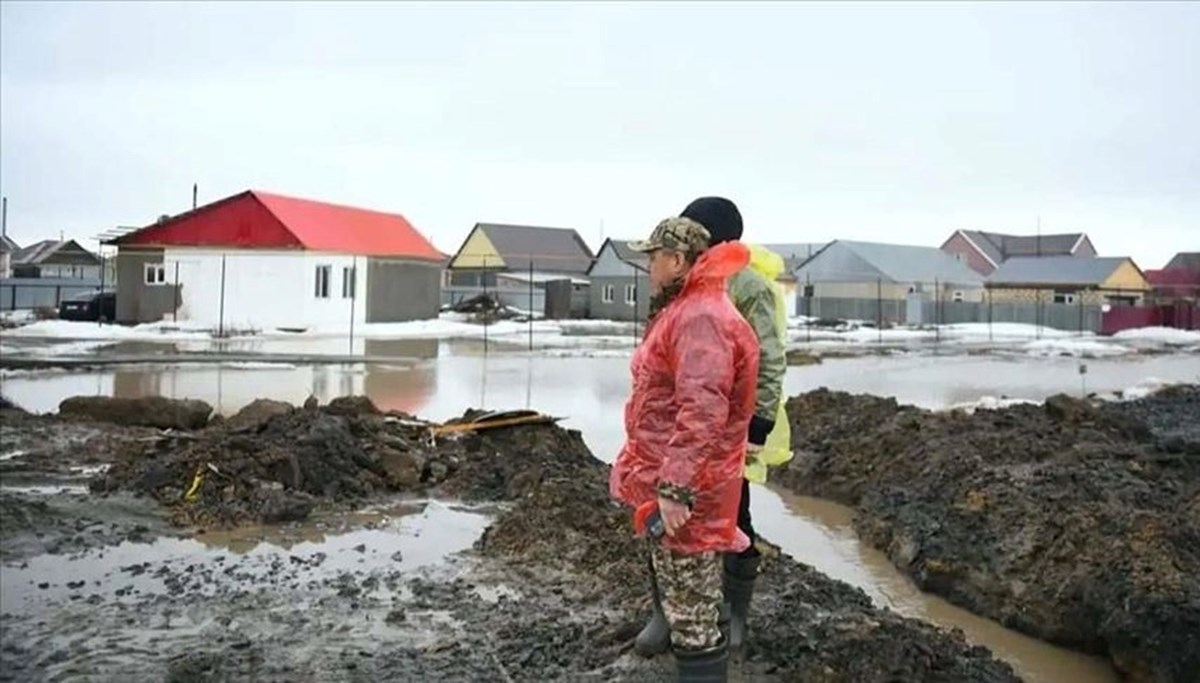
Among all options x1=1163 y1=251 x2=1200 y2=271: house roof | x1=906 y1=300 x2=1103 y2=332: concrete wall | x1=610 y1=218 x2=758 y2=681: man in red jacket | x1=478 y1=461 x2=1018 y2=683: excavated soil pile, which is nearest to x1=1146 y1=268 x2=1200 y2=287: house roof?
x1=1163 y1=251 x2=1200 y2=271: house roof

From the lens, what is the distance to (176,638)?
16.0 ft

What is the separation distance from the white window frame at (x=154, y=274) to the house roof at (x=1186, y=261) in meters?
29.1

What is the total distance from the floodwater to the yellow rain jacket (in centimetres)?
220

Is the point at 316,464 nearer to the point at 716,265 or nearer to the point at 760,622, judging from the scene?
the point at 760,622

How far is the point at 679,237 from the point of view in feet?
12.0

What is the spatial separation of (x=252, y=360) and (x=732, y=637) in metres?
19.0

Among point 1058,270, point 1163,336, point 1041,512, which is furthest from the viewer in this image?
point 1058,270

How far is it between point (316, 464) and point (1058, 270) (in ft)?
193

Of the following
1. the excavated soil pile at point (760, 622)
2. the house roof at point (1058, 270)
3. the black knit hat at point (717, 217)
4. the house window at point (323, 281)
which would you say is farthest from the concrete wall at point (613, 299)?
the black knit hat at point (717, 217)

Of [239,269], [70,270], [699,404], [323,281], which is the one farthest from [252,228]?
[699,404]

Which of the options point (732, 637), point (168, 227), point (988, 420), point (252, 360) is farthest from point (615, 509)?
point (168, 227)

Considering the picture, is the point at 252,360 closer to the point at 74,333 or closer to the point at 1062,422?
the point at 74,333

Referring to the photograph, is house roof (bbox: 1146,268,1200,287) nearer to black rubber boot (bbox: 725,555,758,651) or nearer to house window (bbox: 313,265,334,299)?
black rubber boot (bbox: 725,555,758,651)

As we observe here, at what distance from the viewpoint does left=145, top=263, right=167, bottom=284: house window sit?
120ft
